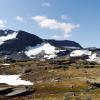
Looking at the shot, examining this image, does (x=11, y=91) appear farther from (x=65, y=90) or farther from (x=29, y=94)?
(x=65, y=90)

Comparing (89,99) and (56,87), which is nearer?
(89,99)

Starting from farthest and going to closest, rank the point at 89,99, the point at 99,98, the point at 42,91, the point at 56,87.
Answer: the point at 56,87
the point at 42,91
the point at 99,98
the point at 89,99

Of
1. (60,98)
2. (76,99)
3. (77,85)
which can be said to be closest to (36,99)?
(60,98)

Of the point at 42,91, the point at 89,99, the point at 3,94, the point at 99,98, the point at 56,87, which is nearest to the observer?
the point at 89,99

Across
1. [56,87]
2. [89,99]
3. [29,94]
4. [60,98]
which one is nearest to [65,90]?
[56,87]

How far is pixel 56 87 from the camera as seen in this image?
92688mm

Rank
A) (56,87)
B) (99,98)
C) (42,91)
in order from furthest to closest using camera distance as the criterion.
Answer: (56,87), (42,91), (99,98)

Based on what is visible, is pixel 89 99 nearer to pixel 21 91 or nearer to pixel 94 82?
pixel 21 91

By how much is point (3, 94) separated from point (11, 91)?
3361mm

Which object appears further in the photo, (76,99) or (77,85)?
(77,85)

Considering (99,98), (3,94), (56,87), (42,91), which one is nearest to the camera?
(99,98)

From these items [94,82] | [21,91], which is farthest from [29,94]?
[94,82]

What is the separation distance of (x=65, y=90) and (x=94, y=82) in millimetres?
12884

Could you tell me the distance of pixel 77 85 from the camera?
96.0 metres
